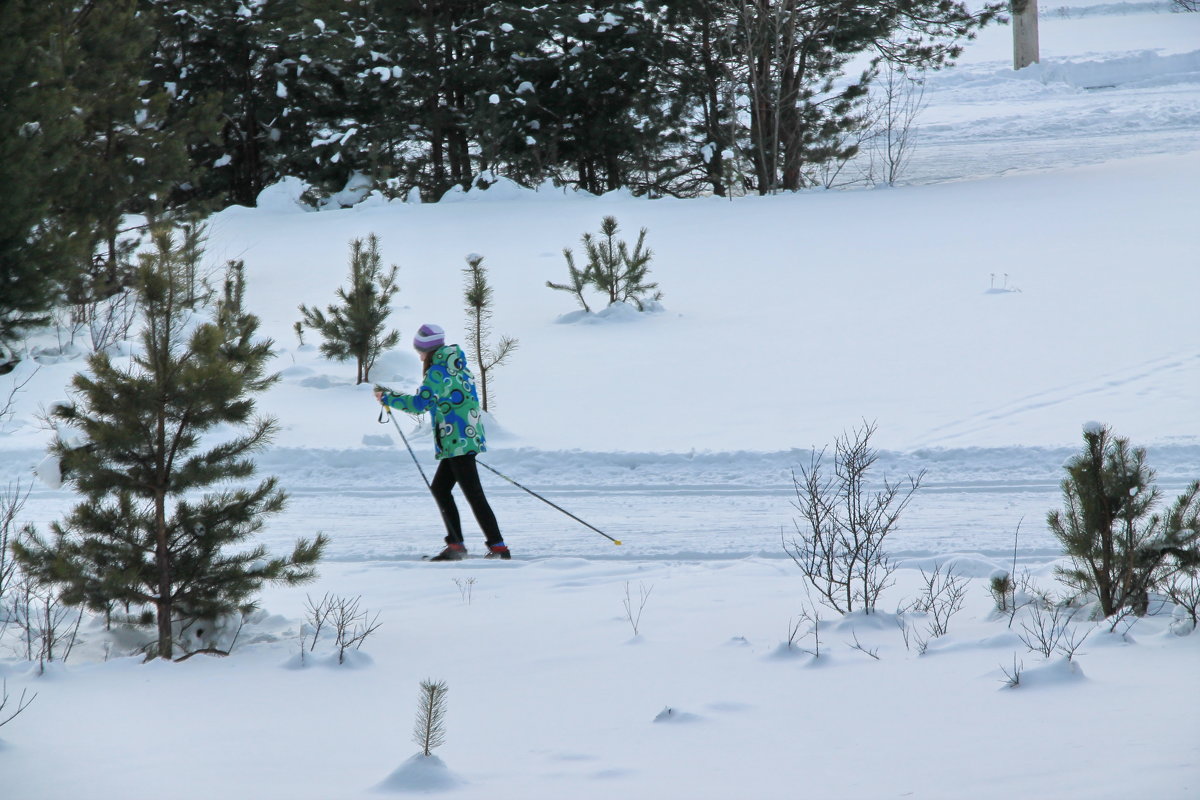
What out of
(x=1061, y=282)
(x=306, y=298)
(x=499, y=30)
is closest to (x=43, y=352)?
(x=306, y=298)

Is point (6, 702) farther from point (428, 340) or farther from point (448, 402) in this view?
point (428, 340)

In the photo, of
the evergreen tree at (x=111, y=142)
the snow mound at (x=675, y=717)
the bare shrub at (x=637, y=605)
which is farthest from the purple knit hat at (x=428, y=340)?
the evergreen tree at (x=111, y=142)

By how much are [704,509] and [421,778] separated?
14.4 ft

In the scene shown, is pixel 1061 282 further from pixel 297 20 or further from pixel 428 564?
pixel 297 20

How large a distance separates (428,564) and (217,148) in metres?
19.4

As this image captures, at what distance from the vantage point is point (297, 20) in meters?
19.9

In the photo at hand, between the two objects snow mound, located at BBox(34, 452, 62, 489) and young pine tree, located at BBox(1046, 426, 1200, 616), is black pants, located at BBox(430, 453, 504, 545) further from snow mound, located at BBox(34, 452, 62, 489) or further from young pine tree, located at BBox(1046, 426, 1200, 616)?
young pine tree, located at BBox(1046, 426, 1200, 616)

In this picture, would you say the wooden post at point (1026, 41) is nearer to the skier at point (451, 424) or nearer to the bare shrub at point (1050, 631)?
the skier at point (451, 424)

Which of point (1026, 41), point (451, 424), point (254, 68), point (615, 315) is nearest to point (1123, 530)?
point (451, 424)

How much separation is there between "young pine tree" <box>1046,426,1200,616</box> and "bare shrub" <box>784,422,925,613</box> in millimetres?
862

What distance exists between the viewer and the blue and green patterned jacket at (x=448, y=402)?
676 cm

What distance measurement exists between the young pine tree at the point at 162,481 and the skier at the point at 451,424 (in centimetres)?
174

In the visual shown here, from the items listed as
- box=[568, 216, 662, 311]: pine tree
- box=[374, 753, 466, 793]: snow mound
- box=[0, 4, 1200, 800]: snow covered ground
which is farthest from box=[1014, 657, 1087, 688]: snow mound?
box=[568, 216, 662, 311]: pine tree

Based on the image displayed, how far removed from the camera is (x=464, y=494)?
6.88 metres
